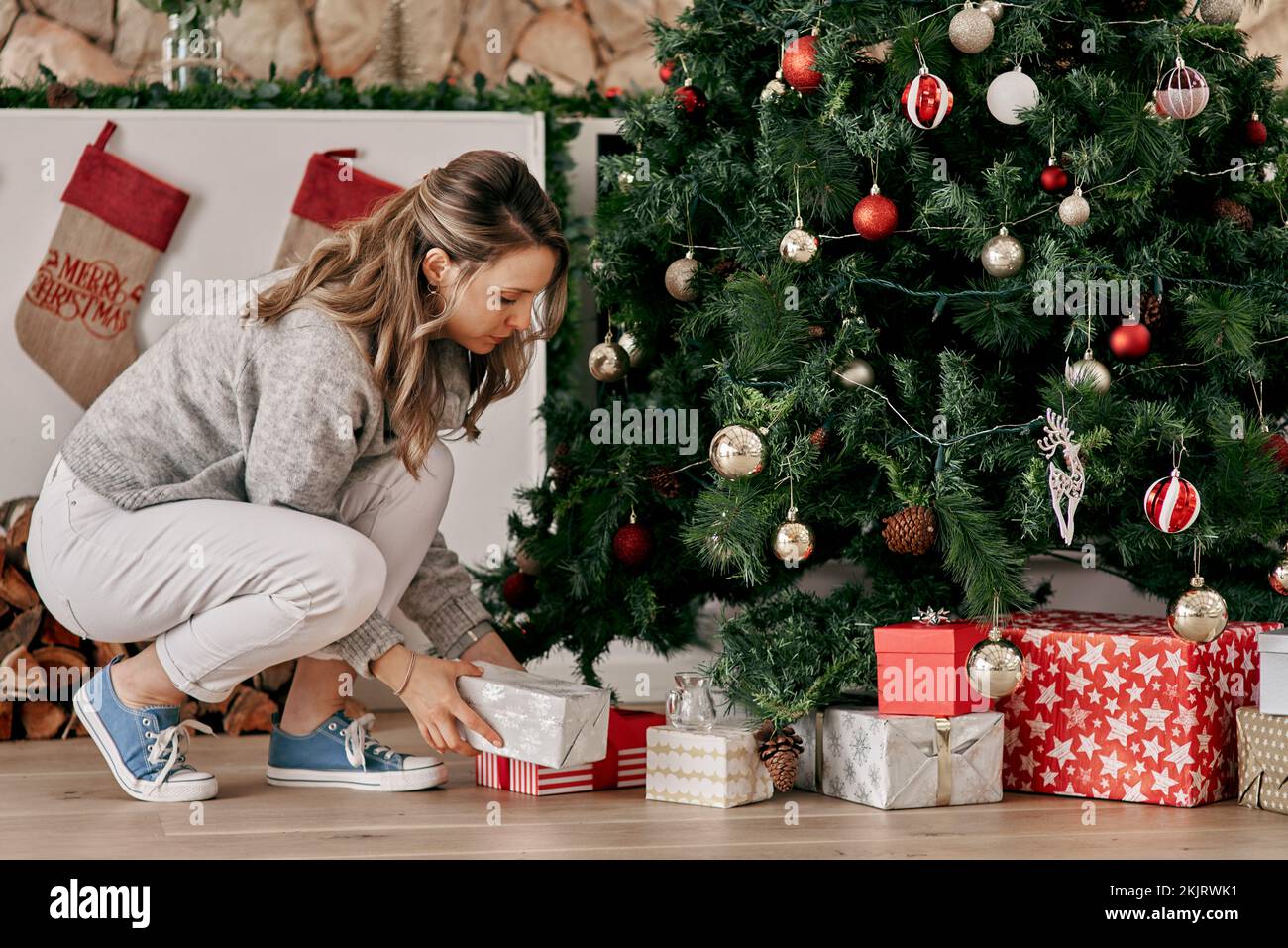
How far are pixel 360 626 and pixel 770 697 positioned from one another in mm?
485

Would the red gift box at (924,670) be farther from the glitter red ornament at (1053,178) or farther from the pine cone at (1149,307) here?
the glitter red ornament at (1053,178)

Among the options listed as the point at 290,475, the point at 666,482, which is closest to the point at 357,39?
the point at 666,482

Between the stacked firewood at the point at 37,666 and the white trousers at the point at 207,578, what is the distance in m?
0.50

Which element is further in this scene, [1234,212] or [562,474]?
[562,474]

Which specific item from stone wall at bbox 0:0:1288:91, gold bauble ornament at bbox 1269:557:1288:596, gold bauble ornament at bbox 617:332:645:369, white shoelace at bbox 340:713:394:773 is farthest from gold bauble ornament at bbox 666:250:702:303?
stone wall at bbox 0:0:1288:91

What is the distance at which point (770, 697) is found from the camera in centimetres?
161

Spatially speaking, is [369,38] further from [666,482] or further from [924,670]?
[924,670]

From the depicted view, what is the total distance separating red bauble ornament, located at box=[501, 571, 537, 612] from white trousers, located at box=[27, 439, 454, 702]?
377 millimetres

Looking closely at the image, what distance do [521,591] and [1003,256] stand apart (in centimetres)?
84

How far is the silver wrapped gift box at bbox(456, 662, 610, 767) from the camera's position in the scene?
5.06 feet

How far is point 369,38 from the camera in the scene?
3121mm

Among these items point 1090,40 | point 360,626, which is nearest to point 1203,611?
point 1090,40

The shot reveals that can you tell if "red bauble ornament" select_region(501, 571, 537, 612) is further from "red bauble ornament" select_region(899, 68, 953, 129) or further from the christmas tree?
"red bauble ornament" select_region(899, 68, 953, 129)

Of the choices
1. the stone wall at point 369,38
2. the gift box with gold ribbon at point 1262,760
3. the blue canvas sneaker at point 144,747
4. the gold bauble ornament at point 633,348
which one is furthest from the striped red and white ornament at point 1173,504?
the stone wall at point 369,38
